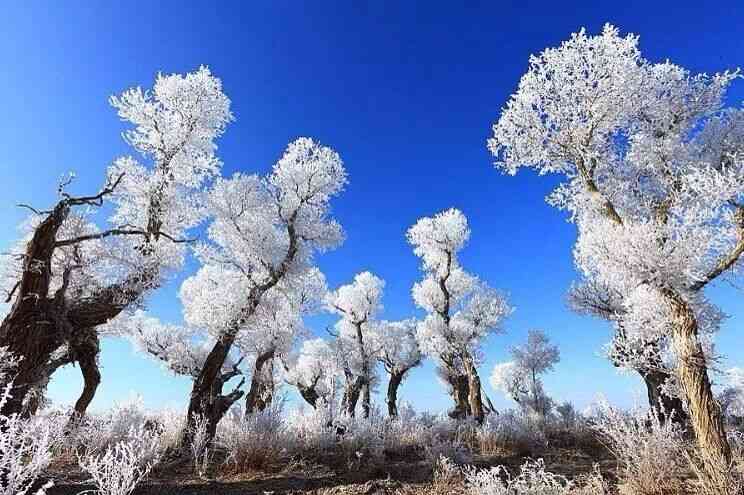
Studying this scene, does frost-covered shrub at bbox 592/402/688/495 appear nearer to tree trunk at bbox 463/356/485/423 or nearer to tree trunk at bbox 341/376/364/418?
tree trunk at bbox 463/356/485/423

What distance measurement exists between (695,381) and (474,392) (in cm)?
1391

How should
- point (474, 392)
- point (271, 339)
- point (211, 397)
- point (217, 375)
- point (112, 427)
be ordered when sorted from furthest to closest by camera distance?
point (271, 339) < point (474, 392) < point (217, 375) < point (211, 397) < point (112, 427)

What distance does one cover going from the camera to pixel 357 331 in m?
28.6

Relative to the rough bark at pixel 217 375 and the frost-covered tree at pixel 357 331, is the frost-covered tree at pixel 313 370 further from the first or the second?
the rough bark at pixel 217 375

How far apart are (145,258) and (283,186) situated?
5.83 metres

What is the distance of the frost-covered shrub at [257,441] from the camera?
880 cm

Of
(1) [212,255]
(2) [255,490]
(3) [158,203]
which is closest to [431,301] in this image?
(1) [212,255]

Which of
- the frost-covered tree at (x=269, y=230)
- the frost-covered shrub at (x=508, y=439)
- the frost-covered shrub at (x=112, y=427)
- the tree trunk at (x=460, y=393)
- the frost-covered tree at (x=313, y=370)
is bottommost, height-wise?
the frost-covered shrub at (x=508, y=439)

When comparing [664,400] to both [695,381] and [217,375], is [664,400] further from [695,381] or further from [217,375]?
[217,375]

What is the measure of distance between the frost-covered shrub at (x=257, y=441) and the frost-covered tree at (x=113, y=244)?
3.88 metres

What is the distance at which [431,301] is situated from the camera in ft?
82.6

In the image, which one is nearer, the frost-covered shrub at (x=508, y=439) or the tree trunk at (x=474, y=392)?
the frost-covered shrub at (x=508, y=439)

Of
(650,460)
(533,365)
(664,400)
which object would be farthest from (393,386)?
(650,460)

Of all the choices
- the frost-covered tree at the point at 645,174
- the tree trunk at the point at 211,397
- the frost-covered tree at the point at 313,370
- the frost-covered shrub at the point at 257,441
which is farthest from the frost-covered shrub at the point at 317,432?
the frost-covered tree at the point at 313,370
